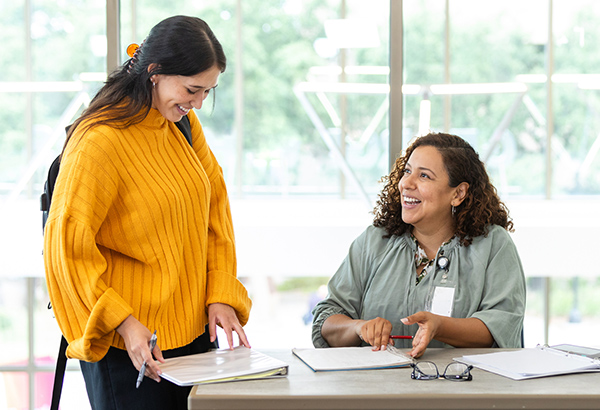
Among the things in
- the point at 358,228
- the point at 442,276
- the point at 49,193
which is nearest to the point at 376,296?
the point at 442,276

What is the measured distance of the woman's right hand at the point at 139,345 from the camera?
4.42ft

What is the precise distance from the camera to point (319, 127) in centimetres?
653

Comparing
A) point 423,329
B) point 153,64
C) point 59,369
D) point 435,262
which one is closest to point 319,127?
point 435,262

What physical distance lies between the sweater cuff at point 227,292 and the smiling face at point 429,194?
705 mm

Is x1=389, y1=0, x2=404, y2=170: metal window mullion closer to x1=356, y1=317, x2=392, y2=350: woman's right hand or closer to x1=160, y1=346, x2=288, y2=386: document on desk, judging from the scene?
x1=356, y1=317, x2=392, y2=350: woman's right hand

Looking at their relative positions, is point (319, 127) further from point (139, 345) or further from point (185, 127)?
point (139, 345)

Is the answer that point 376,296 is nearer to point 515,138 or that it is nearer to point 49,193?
point 49,193

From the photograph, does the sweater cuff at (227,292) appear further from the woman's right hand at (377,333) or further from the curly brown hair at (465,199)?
the curly brown hair at (465,199)

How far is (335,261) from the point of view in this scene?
582 centimetres

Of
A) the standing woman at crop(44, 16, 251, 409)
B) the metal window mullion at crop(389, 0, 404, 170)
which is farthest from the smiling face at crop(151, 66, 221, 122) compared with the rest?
the metal window mullion at crop(389, 0, 404, 170)

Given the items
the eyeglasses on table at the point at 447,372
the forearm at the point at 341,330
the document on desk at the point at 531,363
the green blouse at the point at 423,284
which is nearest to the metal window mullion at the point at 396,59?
the green blouse at the point at 423,284

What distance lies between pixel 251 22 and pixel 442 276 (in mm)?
5969

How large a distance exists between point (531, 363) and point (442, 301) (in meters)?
0.48

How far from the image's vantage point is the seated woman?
192 cm
